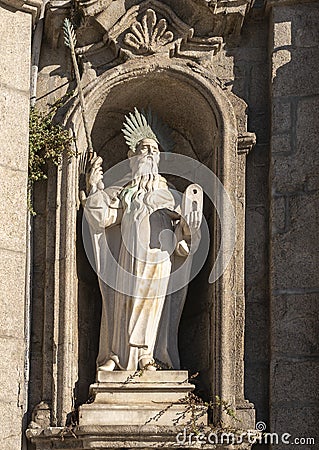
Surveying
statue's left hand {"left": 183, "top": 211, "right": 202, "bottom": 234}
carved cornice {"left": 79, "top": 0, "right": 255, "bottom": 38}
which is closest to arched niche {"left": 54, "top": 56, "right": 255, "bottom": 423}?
statue's left hand {"left": 183, "top": 211, "right": 202, "bottom": 234}

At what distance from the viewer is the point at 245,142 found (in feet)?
26.7

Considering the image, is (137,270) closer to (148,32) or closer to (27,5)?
(148,32)

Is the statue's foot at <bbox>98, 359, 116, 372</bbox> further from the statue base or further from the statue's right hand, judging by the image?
the statue's right hand

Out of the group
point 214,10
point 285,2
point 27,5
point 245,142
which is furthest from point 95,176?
point 285,2

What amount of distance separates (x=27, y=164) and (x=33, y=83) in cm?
66

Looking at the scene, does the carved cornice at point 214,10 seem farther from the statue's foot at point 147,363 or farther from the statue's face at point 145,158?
the statue's foot at point 147,363

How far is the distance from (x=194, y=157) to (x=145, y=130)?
33 cm

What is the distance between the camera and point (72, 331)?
8016 mm

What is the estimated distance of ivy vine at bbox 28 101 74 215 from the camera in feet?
26.9

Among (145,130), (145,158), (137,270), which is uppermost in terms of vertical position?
(145,130)

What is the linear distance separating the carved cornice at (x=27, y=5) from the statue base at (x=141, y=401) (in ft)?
6.62

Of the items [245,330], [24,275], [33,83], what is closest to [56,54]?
[33,83]

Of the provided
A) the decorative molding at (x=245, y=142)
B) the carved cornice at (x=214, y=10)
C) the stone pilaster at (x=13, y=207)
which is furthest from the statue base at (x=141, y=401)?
the carved cornice at (x=214, y=10)

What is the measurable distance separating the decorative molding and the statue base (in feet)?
4.15
